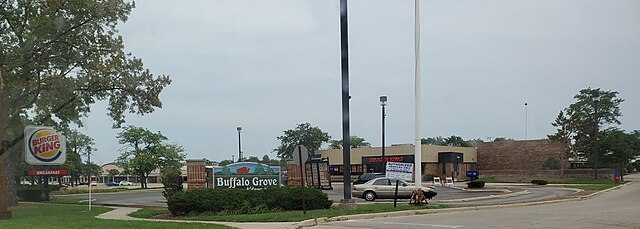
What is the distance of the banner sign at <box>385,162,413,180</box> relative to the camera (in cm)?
2253

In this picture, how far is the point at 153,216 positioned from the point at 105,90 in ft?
32.1

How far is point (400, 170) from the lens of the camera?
22594mm

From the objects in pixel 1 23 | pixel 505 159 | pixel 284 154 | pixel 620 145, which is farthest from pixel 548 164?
pixel 1 23

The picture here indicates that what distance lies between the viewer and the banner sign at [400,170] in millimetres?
22531

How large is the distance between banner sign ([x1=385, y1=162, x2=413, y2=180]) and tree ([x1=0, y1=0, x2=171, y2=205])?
12.0 metres

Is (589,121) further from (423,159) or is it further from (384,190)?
(384,190)

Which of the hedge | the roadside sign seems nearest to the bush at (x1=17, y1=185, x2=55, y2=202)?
the hedge

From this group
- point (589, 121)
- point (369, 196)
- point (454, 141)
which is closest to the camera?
point (369, 196)

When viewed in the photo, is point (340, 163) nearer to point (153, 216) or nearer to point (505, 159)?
point (505, 159)

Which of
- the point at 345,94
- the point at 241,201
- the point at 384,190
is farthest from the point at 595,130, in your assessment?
the point at 241,201

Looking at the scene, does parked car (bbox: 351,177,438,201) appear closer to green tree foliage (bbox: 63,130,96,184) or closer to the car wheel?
the car wheel

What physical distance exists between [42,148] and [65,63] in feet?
14.4

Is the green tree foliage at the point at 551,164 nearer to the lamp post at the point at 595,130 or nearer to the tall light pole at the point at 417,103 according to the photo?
the lamp post at the point at 595,130

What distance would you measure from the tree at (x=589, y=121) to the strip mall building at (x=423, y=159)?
12.1 m
